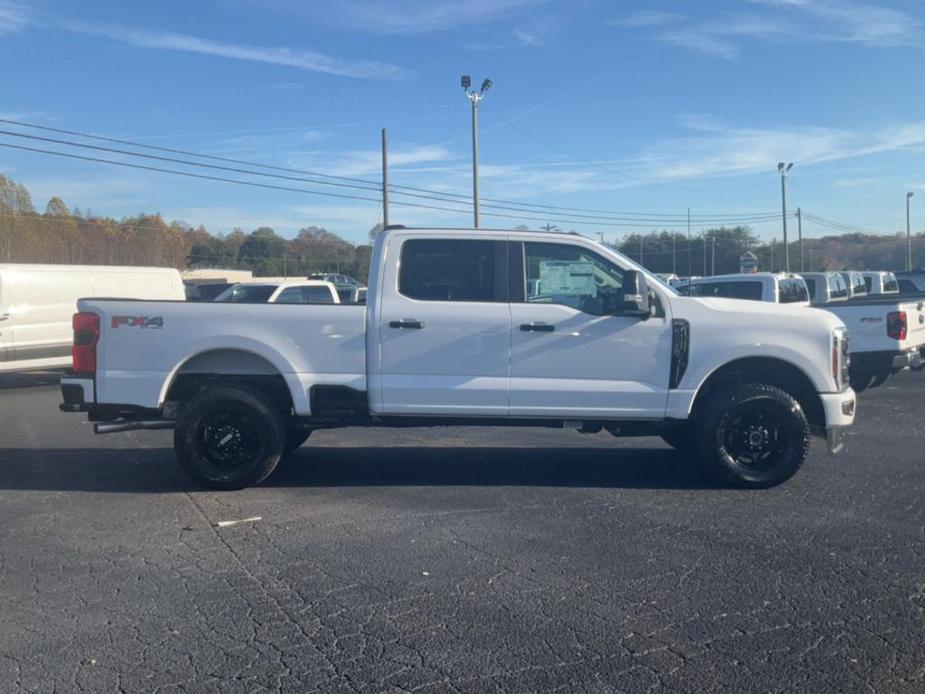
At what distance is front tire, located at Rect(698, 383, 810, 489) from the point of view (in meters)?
7.65

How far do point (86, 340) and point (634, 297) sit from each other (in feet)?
15.1

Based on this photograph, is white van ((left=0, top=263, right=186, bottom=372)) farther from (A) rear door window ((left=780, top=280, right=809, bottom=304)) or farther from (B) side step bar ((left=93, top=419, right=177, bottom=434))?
(A) rear door window ((left=780, top=280, right=809, bottom=304))

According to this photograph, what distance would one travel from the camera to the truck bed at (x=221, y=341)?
768cm

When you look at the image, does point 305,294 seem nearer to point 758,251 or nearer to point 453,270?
point 453,270

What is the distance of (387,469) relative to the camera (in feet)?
29.1

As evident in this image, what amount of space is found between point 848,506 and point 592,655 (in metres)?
3.70

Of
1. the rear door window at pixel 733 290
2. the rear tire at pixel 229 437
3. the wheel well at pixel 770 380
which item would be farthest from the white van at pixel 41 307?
the wheel well at pixel 770 380

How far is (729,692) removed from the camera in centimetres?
403

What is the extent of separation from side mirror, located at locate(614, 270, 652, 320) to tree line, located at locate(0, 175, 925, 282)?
123 feet

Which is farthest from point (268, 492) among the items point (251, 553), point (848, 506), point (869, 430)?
point (869, 430)

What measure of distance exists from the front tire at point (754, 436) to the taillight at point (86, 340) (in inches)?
204

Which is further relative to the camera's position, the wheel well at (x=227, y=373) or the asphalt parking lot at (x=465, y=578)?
the wheel well at (x=227, y=373)

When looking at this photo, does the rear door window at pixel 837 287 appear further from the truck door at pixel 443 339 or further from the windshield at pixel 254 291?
the truck door at pixel 443 339

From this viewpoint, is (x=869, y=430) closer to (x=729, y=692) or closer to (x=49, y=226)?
(x=729, y=692)
